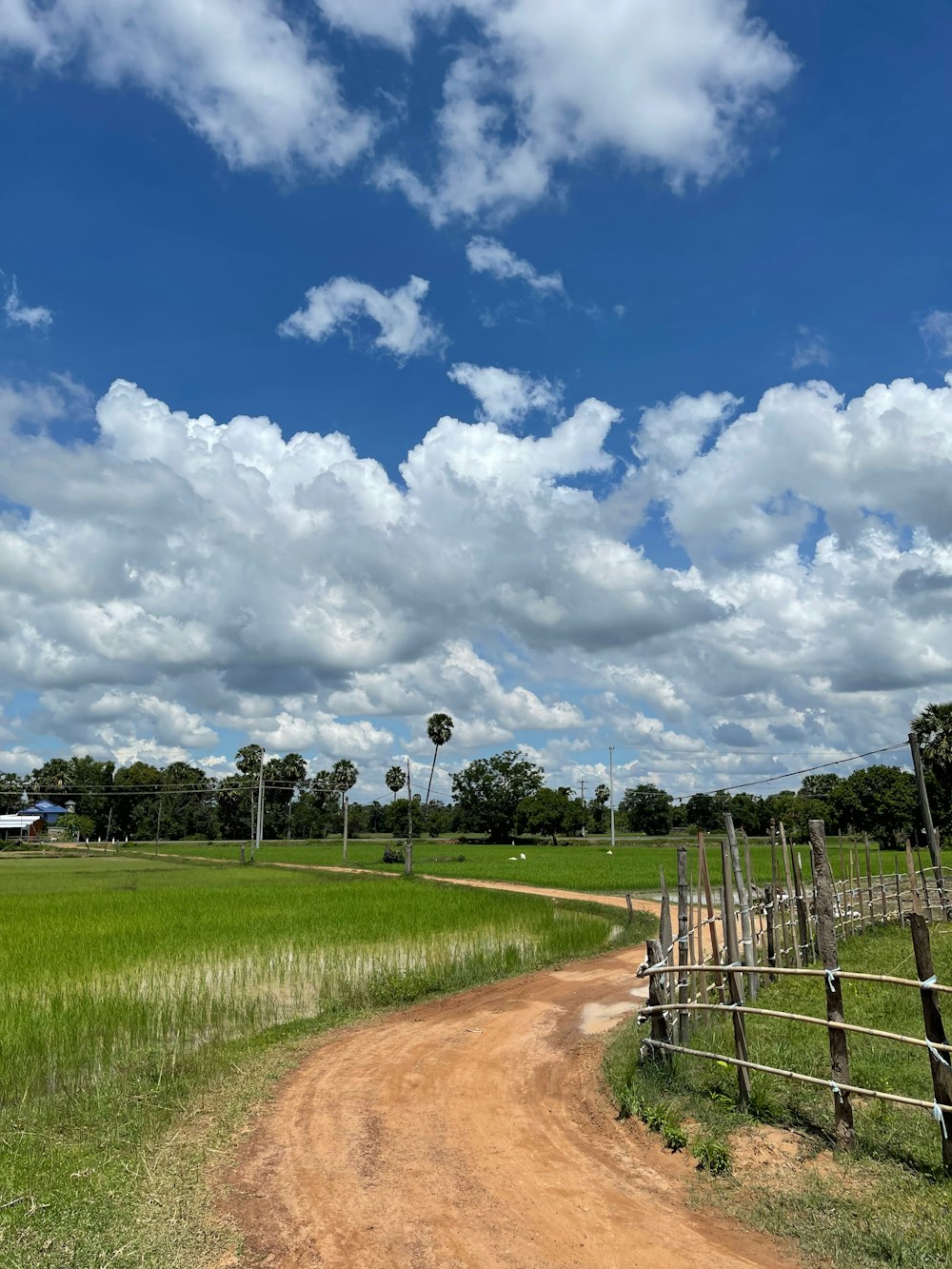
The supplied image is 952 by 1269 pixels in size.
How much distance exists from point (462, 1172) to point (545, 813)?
8312 cm

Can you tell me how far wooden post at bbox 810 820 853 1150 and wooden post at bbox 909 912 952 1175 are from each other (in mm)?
687

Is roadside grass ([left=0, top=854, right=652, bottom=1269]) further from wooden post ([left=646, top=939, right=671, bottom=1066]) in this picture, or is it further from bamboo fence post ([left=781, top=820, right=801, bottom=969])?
bamboo fence post ([left=781, top=820, right=801, bottom=969])

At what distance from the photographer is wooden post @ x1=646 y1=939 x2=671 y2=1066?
8906mm

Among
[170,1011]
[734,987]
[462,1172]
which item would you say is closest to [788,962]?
[734,987]

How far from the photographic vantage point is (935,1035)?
6.41 m

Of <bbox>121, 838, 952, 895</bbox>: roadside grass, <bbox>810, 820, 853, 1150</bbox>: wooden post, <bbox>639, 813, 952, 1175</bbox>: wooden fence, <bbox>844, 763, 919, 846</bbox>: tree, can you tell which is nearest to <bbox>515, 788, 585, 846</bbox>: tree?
<bbox>121, 838, 952, 895</bbox>: roadside grass

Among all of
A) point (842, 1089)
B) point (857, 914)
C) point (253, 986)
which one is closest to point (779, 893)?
point (857, 914)

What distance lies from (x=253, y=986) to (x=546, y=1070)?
6.64 metres

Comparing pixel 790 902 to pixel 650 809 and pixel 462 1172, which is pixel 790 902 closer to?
pixel 462 1172

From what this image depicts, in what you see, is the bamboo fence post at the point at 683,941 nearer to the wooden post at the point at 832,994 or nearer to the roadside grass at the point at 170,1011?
the wooden post at the point at 832,994

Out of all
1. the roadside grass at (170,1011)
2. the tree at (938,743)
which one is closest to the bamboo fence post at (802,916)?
the roadside grass at (170,1011)

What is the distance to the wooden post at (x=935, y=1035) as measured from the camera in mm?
6250

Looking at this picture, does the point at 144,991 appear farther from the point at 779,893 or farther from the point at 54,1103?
the point at 779,893

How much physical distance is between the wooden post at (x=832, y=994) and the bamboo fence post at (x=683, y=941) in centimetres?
206
